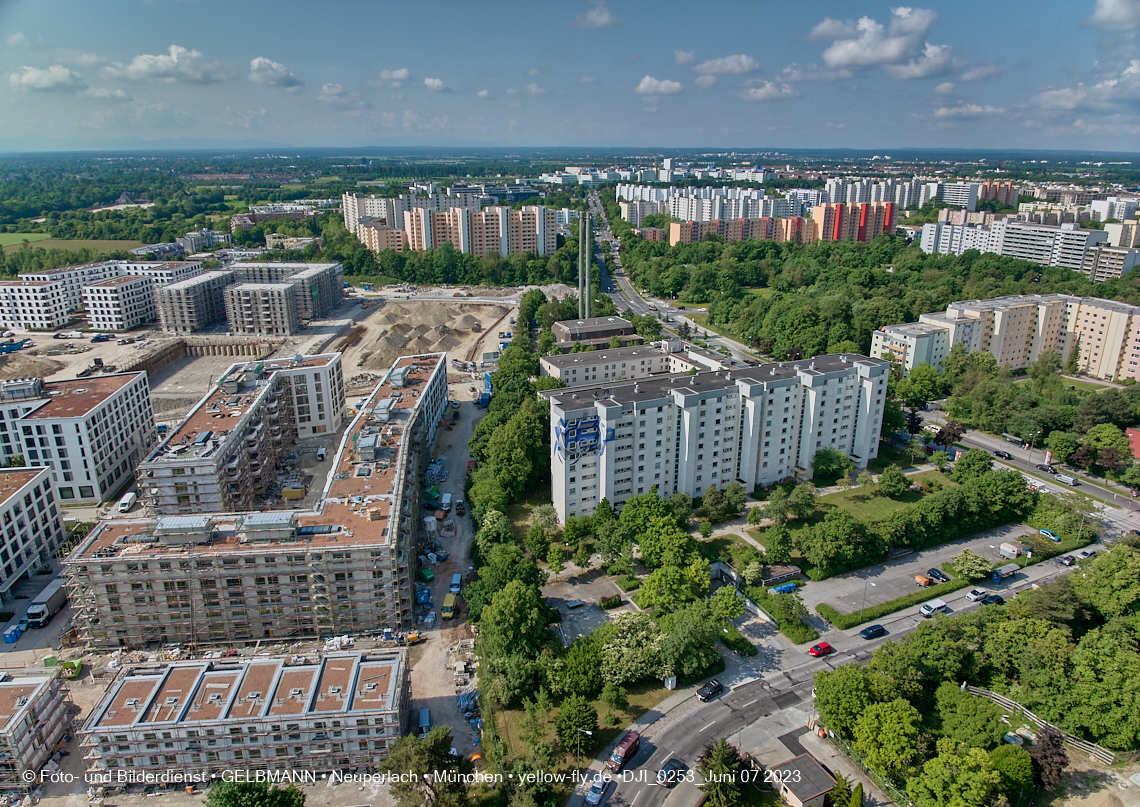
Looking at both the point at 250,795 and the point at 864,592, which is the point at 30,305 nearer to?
the point at 250,795

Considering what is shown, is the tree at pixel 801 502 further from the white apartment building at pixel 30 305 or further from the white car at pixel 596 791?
the white apartment building at pixel 30 305

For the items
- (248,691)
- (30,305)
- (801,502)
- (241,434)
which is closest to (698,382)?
(801,502)

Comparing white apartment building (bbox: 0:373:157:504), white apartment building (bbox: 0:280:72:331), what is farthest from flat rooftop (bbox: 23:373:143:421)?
white apartment building (bbox: 0:280:72:331)

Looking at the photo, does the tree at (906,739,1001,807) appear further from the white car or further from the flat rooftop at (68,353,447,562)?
the flat rooftop at (68,353,447,562)

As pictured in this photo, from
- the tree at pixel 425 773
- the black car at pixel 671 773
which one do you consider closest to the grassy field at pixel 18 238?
the tree at pixel 425 773

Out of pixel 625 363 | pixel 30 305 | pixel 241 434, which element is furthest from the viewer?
pixel 30 305

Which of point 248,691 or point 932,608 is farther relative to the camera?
point 932,608

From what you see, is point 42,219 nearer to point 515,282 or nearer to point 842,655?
point 515,282
